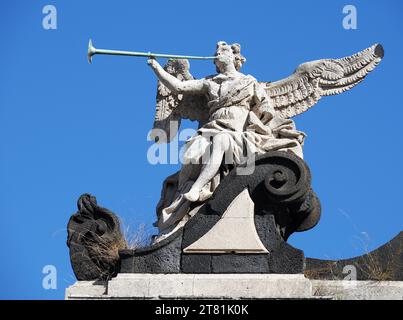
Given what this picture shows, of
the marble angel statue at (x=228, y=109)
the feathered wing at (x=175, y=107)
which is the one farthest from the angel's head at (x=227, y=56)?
the feathered wing at (x=175, y=107)

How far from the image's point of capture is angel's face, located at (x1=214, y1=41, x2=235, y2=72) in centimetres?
1920

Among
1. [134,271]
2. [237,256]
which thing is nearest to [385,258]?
[237,256]

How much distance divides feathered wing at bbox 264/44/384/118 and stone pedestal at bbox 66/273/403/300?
10.1 feet

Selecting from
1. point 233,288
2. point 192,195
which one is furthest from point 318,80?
point 233,288

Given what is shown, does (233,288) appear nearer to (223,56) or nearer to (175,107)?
(175,107)

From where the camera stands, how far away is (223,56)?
1920 cm

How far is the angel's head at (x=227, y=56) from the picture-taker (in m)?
19.2

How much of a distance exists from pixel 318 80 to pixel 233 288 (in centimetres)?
396

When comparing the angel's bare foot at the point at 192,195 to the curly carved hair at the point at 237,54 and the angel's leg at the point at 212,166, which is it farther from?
the curly carved hair at the point at 237,54

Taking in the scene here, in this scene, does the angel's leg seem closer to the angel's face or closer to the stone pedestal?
the stone pedestal

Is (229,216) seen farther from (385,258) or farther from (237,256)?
(385,258)

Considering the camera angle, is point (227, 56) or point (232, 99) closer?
point (232, 99)

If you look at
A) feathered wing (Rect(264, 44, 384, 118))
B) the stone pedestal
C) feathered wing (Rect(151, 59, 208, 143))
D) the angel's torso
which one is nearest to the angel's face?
the angel's torso

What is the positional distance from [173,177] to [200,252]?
1830 millimetres
